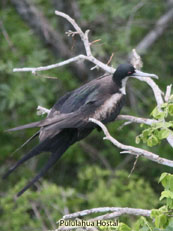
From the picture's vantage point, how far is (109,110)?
14.1ft

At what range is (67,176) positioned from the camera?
26.4 ft

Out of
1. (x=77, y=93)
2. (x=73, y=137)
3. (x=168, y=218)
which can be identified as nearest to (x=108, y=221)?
(x=168, y=218)

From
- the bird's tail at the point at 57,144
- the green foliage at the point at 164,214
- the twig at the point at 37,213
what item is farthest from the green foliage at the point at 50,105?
the green foliage at the point at 164,214

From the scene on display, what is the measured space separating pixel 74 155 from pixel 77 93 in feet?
9.98

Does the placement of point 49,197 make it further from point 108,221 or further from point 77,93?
point 108,221

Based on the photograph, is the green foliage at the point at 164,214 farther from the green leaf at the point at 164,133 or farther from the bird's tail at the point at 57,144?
the bird's tail at the point at 57,144

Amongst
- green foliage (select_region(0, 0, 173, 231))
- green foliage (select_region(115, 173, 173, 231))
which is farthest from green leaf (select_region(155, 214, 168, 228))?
green foliage (select_region(0, 0, 173, 231))

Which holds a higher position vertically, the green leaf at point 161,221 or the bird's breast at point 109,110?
the bird's breast at point 109,110

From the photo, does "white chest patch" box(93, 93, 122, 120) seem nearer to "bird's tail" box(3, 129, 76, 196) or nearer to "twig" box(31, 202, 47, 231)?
"bird's tail" box(3, 129, 76, 196)

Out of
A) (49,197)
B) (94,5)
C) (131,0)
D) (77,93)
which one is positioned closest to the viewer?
(77,93)

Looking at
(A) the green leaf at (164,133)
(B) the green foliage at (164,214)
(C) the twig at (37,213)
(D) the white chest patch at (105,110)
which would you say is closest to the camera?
(B) the green foliage at (164,214)

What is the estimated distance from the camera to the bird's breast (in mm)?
4273

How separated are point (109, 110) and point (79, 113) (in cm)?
26

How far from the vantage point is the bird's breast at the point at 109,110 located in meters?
4.27
